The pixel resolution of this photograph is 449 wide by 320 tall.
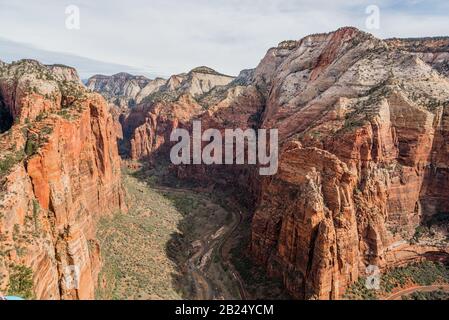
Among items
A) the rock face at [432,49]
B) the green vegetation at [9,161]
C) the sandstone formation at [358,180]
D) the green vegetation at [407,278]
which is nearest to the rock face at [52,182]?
the green vegetation at [9,161]

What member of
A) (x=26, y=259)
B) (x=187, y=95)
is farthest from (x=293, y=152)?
(x=187, y=95)

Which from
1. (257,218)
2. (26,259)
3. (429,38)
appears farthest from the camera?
(429,38)

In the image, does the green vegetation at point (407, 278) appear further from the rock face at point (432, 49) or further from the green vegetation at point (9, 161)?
the rock face at point (432, 49)

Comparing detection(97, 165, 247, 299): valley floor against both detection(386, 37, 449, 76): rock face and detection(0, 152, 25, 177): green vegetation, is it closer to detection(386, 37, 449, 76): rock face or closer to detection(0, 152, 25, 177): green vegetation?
detection(0, 152, 25, 177): green vegetation

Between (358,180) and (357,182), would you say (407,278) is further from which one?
(358,180)

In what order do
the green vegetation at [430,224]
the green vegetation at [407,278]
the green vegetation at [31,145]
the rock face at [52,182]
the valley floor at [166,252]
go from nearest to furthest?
the rock face at [52,182], the green vegetation at [31,145], the green vegetation at [407,278], the valley floor at [166,252], the green vegetation at [430,224]

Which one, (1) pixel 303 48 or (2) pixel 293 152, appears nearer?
(2) pixel 293 152

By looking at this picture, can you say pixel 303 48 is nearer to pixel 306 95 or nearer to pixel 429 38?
pixel 306 95

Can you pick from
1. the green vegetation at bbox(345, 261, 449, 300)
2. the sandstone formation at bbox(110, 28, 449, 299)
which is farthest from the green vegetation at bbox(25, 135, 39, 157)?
the green vegetation at bbox(345, 261, 449, 300)
